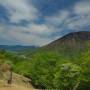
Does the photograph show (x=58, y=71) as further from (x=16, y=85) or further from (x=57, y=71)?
(x=16, y=85)

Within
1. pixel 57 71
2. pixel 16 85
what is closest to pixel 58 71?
pixel 57 71

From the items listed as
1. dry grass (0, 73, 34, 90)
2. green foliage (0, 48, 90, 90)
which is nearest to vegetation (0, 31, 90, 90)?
green foliage (0, 48, 90, 90)

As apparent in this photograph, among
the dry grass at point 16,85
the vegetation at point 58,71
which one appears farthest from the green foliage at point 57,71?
the dry grass at point 16,85

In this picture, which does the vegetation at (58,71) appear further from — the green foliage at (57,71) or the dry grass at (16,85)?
the dry grass at (16,85)

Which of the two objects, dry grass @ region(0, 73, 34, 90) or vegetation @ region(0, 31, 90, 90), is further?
vegetation @ region(0, 31, 90, 90)

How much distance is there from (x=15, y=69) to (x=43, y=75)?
31498 mm

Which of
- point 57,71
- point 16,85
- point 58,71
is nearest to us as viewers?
point 16,85

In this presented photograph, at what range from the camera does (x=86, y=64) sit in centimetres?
7175

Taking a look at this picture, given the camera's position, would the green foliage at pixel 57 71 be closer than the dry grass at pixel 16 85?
No

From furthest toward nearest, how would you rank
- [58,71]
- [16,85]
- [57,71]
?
[57,71], [58,71], [16,85]

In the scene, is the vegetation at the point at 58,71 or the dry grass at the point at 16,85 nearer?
the dry grass at the point at 16,85

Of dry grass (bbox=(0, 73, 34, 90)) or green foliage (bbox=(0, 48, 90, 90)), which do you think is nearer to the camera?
dry grass (bbox=(0, 73, 34, 90))

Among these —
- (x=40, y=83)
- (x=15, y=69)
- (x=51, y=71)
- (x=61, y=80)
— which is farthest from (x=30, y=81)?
(x=61, y=80)

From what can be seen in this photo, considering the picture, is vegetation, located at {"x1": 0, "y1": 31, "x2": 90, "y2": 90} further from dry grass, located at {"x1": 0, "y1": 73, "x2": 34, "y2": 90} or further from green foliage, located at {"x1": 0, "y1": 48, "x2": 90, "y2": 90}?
dry grass, located at {"x1": 0, "y1": 73, "x2": 34, "y2": 90}
